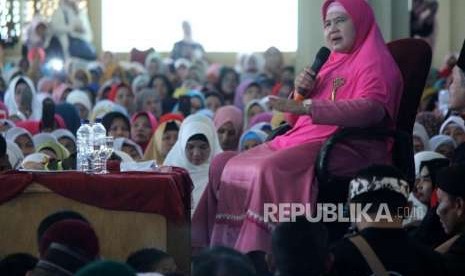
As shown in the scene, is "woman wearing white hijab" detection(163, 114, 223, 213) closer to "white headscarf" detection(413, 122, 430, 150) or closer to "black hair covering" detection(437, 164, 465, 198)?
"white headscarf" detection(413, 122, 430, 150)

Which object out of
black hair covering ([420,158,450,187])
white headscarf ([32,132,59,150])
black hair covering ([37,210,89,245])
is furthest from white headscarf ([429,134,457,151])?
black hair covering ([37,210,89,245])

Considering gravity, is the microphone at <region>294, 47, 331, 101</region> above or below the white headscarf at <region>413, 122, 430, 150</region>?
above

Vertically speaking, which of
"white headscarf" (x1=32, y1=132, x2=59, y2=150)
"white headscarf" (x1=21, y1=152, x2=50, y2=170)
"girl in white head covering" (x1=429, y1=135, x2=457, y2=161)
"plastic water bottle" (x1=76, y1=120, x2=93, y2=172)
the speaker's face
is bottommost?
"girl in white head covering" (x1=429, y1=135, x2=457, y2=161)

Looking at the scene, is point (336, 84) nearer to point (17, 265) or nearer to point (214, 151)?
point (17, 265)

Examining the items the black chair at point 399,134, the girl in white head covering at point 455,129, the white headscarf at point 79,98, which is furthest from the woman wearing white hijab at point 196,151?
the white headscarf at point 79,98

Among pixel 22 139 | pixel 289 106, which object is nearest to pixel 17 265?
pixel 289 106

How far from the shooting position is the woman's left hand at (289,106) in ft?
19.8

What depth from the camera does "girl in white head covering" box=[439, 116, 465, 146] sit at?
396 inches

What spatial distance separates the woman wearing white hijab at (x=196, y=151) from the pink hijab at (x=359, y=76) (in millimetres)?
1676

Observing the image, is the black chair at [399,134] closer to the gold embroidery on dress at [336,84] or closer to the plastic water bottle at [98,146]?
the gold embroidery on dress at [336,84]

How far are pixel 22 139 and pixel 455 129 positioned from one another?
3265 millimetres

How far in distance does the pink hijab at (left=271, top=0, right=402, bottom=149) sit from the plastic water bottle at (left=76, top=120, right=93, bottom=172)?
883 millimetres

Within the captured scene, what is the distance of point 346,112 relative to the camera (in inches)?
236

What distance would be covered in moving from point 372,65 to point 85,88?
920 cm
